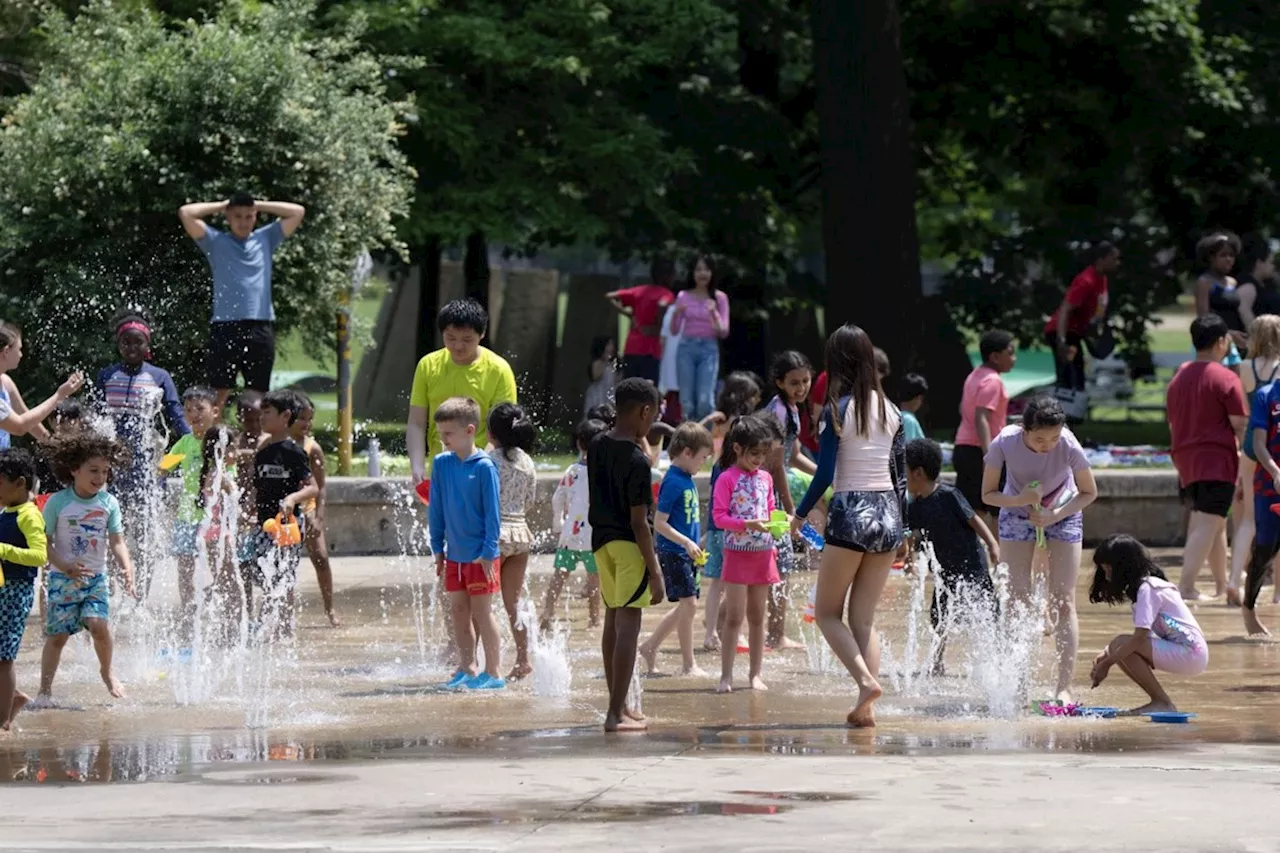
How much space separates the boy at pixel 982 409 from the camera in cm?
1373

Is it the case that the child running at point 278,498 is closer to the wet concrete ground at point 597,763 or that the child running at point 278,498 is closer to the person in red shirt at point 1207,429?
the wet concrete ground at point 597,763

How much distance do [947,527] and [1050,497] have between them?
0.73 m

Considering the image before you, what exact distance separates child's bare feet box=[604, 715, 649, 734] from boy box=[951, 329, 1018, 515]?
4.58m

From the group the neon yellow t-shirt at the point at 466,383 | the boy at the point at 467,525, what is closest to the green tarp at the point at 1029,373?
the neon yellow t-shirt at the point at 466,383

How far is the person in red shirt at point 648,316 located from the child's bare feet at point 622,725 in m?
11.4

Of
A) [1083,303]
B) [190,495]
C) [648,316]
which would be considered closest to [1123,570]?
[190,495]

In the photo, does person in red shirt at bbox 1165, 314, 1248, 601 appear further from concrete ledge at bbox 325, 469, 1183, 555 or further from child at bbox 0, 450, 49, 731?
child at bbox 0, 450, 49, 731

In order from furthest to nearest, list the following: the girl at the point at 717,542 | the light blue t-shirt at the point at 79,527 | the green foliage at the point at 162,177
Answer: the green foliage at the point at 162,177
the girl at the point at 717,542
the light blue t-shirt at the point at 79,527

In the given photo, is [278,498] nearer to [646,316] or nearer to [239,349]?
[239,349]

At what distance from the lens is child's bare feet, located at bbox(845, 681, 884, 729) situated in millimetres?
9594

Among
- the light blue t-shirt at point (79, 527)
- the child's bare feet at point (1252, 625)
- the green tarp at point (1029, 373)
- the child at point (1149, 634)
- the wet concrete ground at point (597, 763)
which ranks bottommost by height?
the wet concrete ground at point (597, 763)

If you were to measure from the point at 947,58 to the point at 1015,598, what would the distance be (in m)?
17.4

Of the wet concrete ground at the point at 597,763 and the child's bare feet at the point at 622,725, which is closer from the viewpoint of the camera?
the wet concrete ground at the point at 597,763

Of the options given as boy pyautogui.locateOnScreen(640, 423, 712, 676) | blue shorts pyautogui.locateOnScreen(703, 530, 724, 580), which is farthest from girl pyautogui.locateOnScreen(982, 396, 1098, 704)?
blue shorts pyautogui.locateOnScreen(703, 530, 724, 580)
